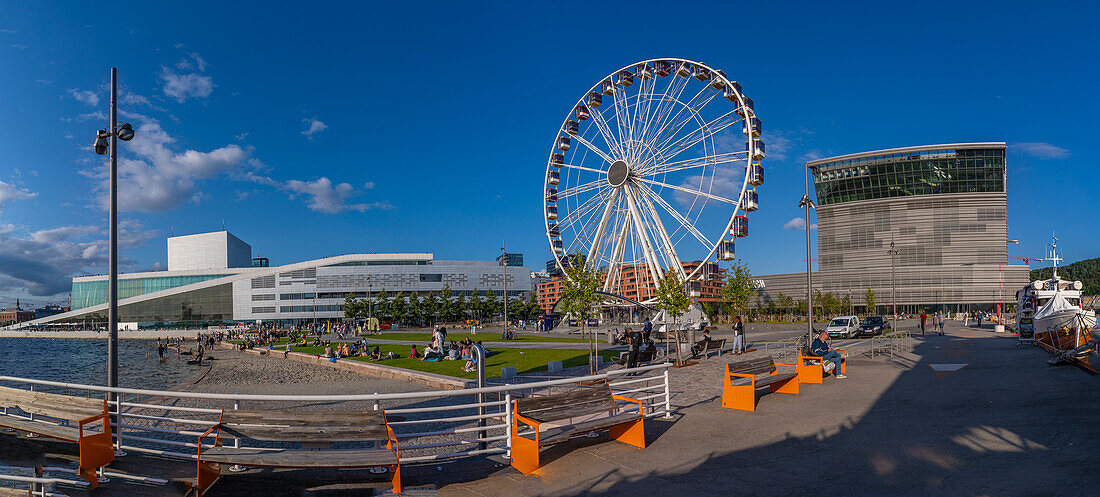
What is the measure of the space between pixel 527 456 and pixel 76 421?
5669mm

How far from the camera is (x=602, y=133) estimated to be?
156ft

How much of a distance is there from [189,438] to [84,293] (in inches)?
6383

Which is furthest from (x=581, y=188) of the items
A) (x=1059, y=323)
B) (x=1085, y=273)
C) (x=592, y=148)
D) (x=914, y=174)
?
(x=1085, y=273)

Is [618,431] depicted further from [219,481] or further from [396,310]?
[396,310]

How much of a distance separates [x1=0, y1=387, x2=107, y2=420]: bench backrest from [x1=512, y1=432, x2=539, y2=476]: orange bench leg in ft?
16.1

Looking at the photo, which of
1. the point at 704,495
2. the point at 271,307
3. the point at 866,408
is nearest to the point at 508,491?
the point at 704,495

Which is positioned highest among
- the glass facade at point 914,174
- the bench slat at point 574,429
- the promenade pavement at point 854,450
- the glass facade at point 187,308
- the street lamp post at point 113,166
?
the glass facade at point 914,174

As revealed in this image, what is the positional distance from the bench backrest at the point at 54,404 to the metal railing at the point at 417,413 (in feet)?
0.63

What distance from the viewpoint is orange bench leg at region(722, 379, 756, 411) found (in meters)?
10.8

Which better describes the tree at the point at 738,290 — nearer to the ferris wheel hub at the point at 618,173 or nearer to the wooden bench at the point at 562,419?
the ferris wheel hub at the point at 618,173

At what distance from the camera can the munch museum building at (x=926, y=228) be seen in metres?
104

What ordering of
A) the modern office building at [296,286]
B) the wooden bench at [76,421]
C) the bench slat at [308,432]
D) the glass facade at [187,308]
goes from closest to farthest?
1. the bench slat at [308,432]
2. the wooden bench at [76,421]
3. the modern office building at [296,286]
4. the glass facade at [187,308]

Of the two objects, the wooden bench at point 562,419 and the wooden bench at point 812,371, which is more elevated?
the wooden bench at point 562,419

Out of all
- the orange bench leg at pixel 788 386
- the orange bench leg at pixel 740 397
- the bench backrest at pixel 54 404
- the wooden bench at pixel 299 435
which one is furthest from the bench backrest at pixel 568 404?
the orange bench leg at pixel 788 386
